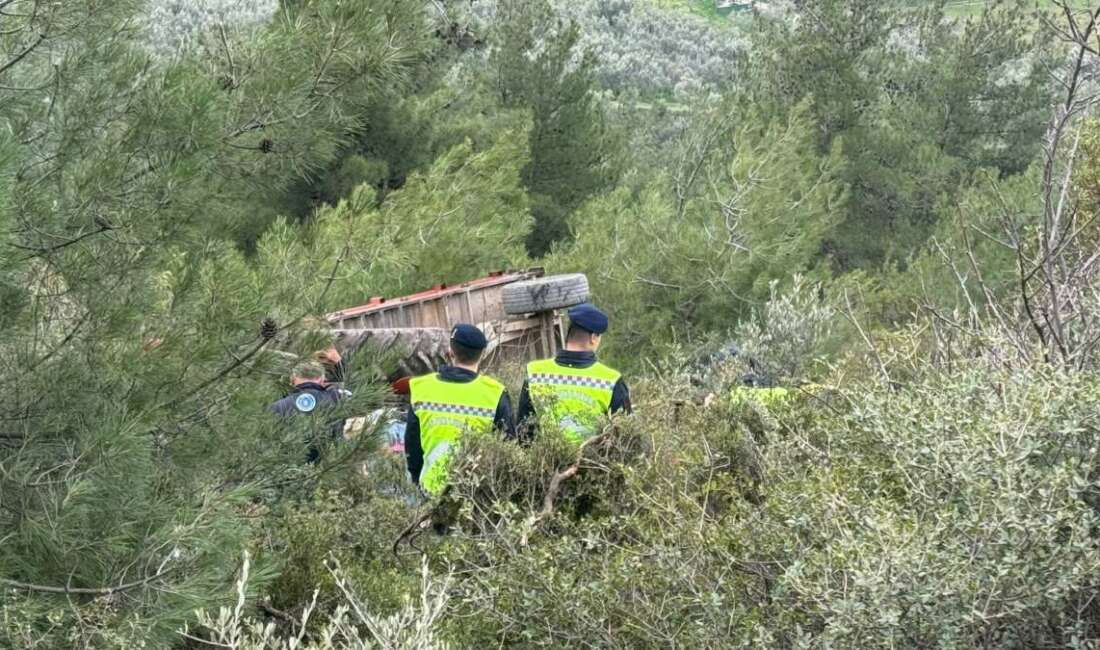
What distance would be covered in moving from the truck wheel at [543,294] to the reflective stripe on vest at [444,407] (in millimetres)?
7767

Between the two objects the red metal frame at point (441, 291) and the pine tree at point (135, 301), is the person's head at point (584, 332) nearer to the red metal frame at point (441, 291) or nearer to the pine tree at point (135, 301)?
the pine tree at point (135, 301)

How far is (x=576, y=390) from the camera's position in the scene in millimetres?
6020

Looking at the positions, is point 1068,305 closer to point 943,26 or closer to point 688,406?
point 688,406

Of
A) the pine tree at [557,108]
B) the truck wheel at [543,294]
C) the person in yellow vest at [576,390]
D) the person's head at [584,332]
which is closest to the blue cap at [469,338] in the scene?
the person in yellow vest at [576,390]

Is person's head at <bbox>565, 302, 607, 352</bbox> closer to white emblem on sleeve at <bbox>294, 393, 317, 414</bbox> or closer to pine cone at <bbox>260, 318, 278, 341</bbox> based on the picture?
white emblem on sleeve at <bbox>294, 393, 317, 414</bbox>

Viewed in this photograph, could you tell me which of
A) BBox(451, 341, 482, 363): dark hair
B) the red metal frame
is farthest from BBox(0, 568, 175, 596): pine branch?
the red metal frame

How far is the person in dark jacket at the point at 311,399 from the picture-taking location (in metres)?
5.31

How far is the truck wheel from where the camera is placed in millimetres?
13836

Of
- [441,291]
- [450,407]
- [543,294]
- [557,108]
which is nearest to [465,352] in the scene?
[450,407]

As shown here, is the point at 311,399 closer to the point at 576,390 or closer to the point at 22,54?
the point at 576,390

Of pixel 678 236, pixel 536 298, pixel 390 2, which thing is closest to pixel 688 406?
pixel 390 2

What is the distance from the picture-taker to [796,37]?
94.0 feet

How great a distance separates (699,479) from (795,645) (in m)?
1.56

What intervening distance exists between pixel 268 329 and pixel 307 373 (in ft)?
2.32
